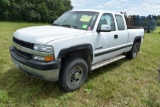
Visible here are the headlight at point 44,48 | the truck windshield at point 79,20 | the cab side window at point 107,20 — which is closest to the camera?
the headlight at point 44,48

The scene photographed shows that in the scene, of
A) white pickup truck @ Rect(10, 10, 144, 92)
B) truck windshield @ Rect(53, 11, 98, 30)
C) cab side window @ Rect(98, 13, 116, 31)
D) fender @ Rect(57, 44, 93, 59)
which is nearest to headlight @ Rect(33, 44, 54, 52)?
white pickup truck @ Rect(10, 10, 144, 92)

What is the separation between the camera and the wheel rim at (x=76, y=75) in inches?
141

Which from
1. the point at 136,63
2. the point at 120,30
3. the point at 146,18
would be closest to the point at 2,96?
the point at 120,30

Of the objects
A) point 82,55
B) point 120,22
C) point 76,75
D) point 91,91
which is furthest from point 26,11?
point 91,91

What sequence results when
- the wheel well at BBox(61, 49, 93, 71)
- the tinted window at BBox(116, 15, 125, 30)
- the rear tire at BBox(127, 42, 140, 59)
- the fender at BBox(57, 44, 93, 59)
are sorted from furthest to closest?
1. the rear tire at BBox(127, 42, 140, 59)
2. the tinted window at BBox(116, 15, 125, 30)
3. the wheel well at BBox(61, 49, 93, 71)
4. the fender at BBox(57, 44, 93, 59)

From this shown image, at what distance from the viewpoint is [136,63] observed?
19.2ft

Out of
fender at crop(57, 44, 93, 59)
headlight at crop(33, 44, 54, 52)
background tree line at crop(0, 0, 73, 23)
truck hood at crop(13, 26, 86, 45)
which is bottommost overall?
fender at crop(57, 44, 93, 59)

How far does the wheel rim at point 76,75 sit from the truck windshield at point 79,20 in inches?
37.5

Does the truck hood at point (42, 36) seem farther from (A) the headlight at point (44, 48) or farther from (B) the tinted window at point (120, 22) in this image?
(B) the tinted window at point (120, 22)

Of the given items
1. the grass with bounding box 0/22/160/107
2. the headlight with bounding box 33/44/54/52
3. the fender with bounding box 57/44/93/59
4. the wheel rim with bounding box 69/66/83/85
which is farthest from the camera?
the wheel rim with bounding box 69/66/83/85

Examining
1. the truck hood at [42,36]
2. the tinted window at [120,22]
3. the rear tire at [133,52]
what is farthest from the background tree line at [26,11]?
the truck hood at [42,36]

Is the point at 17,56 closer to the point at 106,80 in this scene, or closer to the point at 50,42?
the point at 50,42

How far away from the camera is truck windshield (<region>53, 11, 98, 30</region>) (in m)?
3.93

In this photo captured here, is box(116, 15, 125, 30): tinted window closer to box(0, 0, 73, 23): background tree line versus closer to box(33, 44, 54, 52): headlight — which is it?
box(33, 44, 54, 52): headlight
